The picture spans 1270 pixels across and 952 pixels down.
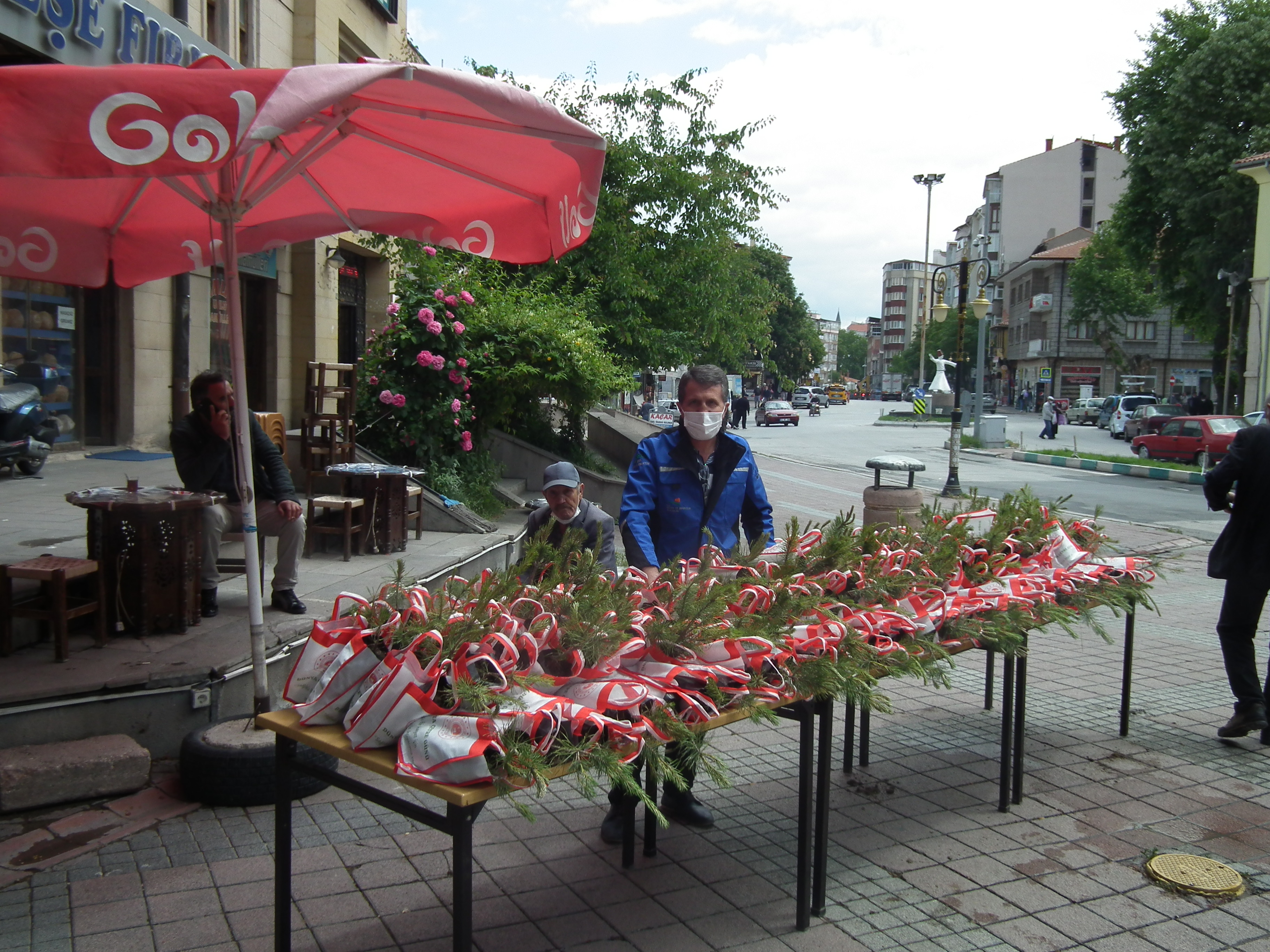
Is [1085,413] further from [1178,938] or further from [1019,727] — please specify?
[1178,938]

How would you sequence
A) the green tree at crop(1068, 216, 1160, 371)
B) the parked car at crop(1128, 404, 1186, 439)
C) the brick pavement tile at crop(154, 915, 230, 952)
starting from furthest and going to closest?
the green tree at crop(1068, 216, 1160, 371), the parked car at crop(1128, 404, 1186, 439), the brick pavement tile at crop(154, 915, 230, 952)

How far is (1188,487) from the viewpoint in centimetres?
2152

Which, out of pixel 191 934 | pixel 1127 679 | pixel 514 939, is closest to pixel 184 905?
pixel 191 934

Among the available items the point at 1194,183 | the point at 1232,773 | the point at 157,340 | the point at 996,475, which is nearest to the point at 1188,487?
the point at 996,475

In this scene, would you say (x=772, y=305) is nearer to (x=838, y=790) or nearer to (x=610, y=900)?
(x=838, y=790)

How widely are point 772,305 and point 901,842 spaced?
52.5 ft

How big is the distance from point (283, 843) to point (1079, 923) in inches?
103

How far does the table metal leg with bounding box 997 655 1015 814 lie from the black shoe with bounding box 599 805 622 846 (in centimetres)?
166

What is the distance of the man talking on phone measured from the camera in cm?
548

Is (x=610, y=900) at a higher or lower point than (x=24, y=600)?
lower

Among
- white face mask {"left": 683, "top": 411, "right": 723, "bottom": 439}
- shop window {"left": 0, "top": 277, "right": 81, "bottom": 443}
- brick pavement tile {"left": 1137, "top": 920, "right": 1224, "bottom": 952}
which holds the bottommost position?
brick pavement tile {"left": 1137, "top": 920, "right": 1224, "bottom": 952}

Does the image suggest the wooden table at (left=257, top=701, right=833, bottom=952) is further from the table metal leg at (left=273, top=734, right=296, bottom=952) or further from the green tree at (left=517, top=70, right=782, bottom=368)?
the green tree at (left=517, top=70, right=782, bottom=368)

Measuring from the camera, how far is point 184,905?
10.7ft

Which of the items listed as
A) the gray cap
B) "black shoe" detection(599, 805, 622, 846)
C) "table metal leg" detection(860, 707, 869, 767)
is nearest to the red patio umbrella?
the gray cap
